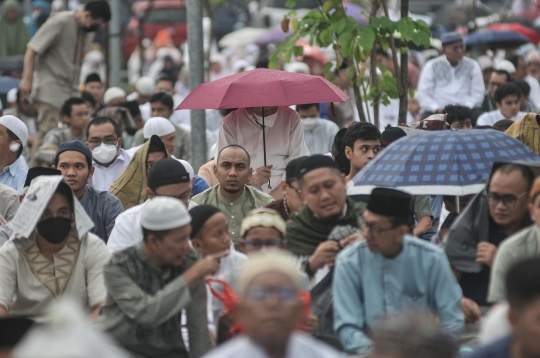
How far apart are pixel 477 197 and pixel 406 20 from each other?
11.4 ft

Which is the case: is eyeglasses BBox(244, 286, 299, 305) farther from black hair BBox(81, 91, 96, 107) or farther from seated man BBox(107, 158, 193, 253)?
black hair BBox(81, 91, 96, 107)

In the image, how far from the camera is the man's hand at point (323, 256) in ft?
21.9

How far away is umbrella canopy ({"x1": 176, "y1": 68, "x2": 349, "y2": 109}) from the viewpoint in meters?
9.85

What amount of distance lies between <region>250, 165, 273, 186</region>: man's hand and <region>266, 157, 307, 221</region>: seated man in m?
1.58

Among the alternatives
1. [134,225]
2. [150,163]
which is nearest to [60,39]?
[150,163]

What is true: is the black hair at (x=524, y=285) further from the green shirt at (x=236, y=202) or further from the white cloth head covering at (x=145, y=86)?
the white cloth head covering at (x=145, y=86)

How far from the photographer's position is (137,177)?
9.84m

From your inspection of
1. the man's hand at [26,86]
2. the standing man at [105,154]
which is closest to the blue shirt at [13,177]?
the standing man at [105,154]

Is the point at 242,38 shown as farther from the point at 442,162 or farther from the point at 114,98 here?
the point at 442,162

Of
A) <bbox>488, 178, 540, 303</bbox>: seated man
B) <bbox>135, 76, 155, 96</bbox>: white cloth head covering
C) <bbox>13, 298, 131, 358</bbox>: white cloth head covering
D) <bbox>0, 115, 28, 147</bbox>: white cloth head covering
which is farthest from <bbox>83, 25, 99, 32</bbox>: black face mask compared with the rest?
<bbox>13, 298, 131, 358</bbox>: white cloth head covering

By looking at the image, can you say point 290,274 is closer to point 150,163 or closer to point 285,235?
point 285,235

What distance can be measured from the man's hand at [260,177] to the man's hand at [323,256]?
3.01 m

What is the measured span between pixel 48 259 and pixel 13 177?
354cm

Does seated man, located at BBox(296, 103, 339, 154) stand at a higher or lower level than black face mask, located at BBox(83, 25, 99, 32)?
lower
